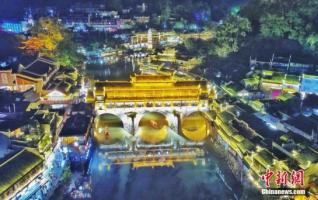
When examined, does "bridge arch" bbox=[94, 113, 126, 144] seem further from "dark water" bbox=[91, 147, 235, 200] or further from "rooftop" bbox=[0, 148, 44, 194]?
"rooftop" bbox=[0, 148, 44, 194]

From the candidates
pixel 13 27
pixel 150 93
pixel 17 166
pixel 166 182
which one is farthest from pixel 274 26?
pixel 13 27

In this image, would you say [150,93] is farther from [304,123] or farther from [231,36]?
[231,36]

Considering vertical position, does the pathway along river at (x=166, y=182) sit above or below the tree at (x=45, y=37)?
below

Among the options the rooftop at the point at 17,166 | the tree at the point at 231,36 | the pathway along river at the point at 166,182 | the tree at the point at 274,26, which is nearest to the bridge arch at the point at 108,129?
the pathway along river at the point at 166,182

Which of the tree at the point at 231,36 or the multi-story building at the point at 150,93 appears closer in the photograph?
the multi-story building at the point at 150,93

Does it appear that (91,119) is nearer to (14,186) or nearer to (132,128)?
(132,128)

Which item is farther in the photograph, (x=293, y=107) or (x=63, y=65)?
(x=63, y=65)

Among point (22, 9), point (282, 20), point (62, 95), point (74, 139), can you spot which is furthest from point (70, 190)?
point (22, 9)

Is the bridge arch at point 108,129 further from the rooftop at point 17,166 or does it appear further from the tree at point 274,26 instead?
the tree at point 274,26
